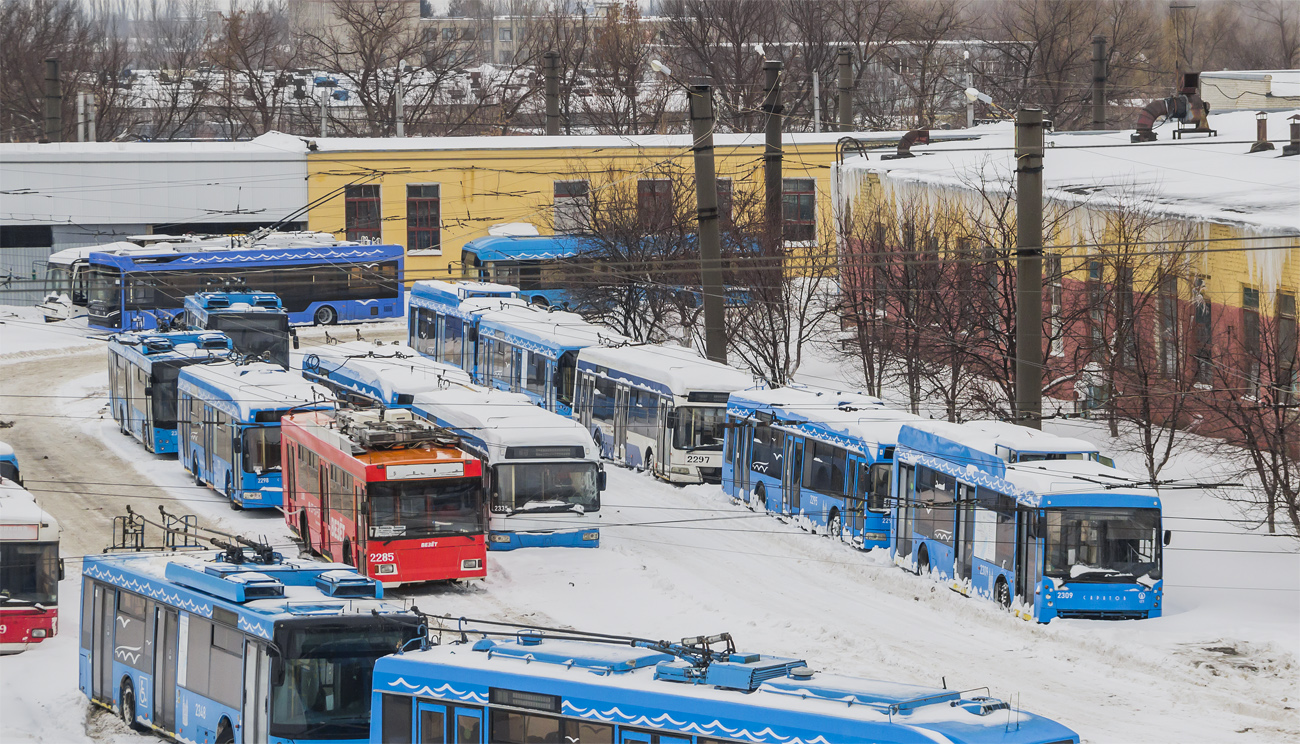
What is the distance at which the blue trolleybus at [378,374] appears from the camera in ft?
118

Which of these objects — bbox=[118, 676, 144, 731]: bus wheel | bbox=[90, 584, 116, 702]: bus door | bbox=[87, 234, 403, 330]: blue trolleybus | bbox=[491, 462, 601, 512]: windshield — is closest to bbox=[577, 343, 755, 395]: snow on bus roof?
bbox=[491, 462, 601, 512]: windshield

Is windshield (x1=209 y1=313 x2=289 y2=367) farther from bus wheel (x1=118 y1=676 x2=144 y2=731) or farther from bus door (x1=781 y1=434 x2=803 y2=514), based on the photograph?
bus wheel (x1=118 y1=676 x2=144 y2=731)

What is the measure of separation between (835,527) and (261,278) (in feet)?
94.0

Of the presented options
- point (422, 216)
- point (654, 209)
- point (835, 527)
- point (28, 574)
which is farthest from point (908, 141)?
point (28, 574)

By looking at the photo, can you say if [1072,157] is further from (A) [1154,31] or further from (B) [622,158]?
(A) [1154,31]

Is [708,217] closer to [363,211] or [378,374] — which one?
[378,374]

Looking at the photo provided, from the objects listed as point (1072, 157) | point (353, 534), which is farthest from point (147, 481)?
point (1072, 157)

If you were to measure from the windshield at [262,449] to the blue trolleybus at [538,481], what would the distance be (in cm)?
461

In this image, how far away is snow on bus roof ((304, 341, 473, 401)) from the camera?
36.0 meters

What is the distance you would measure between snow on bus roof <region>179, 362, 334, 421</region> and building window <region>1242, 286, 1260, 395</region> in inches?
658

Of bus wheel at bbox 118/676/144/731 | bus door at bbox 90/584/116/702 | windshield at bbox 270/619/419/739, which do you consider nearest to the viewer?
windshield at bbox 270/619/419/739

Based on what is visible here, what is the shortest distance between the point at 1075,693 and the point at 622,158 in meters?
44.8

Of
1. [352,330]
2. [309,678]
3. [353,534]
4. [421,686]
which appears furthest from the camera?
[352,330]

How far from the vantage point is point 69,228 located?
62.0 m
